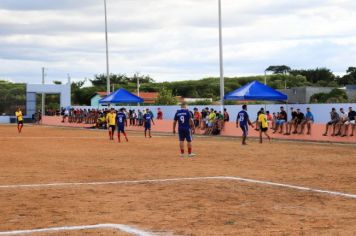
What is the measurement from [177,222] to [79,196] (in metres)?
3.13

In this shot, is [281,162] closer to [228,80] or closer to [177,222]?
[177,222]

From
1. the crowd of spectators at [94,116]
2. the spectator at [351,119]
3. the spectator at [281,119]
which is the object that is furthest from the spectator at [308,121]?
the crowd of spectators at [94,116]

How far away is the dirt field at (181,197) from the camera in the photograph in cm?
862

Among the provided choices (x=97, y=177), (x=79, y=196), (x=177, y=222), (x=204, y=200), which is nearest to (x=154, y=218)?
(x=177, y=222)

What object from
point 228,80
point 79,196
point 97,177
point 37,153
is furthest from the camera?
point 228,80

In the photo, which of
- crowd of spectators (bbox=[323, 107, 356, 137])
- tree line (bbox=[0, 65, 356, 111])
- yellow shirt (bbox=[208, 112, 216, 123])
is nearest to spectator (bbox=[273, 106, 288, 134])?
crowd of spectators (bbox=[323, 107, 356, 137])

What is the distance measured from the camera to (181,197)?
442 inches

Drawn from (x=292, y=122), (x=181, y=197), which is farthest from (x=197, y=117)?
(x=181, y=197)

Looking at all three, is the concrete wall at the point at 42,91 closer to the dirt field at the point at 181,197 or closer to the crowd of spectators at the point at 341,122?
the crowd of spectators at the point at 341,122

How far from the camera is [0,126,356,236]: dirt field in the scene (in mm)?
8617

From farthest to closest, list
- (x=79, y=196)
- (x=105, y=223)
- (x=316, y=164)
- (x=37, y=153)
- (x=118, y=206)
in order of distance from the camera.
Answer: (x=37, y=153) → (x=316, y=164) → (x=79, y=196) → (x=118, y=206) → (x=105, y=223)

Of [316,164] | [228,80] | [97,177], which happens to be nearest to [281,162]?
[316,164]

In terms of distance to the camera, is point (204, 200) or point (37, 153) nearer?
point (204, 200)

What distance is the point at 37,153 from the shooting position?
2266cm
